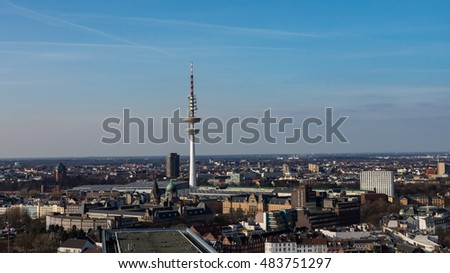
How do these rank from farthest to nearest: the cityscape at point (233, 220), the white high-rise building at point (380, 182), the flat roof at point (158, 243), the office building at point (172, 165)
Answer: the office building at point (172, 165) < the white high-rise building at point (380, 182) < the cityscape at point (233, 220) < the flat roof at point (158, 243)

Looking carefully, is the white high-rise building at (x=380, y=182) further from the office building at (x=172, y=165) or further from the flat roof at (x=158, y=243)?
the flat roof at (x=158, y=243)

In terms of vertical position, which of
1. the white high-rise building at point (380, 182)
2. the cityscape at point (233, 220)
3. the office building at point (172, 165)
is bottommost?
the cityscape at point (233, 220)

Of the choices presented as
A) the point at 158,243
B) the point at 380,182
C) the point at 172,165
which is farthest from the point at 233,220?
the point at 172,165

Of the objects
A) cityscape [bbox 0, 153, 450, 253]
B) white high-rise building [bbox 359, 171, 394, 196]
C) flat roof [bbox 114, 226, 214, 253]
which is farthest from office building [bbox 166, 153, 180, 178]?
flat roof [bbox 114, 226, 214, 253]

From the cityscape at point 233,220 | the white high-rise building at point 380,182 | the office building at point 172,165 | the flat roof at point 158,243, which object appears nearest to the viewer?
the flat roof at point 158,243

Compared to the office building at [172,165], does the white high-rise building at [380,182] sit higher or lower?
lower

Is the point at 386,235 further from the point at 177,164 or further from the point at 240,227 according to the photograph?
the point at 177,164

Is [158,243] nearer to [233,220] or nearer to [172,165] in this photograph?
[233,220]

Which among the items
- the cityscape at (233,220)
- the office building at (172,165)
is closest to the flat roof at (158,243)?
the cityscape at (233,220)
